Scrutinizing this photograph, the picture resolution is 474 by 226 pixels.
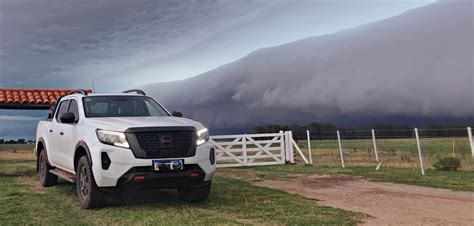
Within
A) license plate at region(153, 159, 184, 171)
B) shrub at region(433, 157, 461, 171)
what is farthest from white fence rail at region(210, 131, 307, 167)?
license plate at region(153, 159, 184, 171)

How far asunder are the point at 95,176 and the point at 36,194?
3330 mm

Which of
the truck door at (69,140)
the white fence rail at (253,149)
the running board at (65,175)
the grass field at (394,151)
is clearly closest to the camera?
the truck door at (69,140)

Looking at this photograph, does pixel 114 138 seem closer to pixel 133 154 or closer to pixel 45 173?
pixel 133 154

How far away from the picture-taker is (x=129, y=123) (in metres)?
7.12

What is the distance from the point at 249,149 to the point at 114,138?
12.3 meters

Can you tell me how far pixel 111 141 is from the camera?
6.84 m

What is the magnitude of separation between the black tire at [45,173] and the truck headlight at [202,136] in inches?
176

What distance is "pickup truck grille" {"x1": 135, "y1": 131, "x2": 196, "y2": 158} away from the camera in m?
6.85

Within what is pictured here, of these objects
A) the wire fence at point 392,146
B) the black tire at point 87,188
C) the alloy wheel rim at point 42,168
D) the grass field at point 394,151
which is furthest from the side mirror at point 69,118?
the grass field at point 394,151

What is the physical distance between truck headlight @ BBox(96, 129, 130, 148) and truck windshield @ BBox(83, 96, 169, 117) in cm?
124

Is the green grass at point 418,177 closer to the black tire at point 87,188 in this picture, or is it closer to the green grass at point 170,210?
the green grass at point 170,210

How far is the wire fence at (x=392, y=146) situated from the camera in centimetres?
1741

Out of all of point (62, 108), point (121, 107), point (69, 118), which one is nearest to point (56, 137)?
point (62, 108)

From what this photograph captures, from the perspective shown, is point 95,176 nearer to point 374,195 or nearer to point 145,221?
point 145,221
